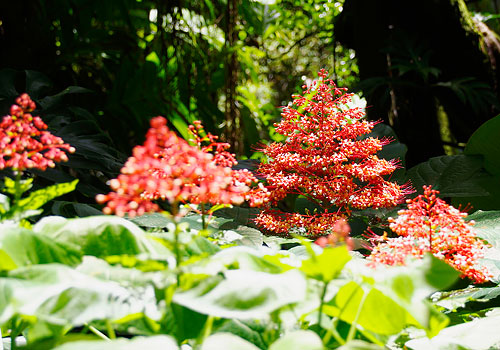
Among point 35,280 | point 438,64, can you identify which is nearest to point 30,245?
point 35,280

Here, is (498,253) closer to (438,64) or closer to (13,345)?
(13,345)

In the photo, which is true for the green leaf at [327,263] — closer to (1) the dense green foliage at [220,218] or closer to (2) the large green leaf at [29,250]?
(1) the dense green foliage at [220,218]

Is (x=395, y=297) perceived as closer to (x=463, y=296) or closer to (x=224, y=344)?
(x=224, y=344)

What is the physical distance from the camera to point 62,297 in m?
0.39

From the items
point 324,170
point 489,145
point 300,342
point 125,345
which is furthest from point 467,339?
point 489,145

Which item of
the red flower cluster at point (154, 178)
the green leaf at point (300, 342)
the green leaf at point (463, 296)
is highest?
the red flower cluster at point (154, 178)

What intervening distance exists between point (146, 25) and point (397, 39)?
1.51m

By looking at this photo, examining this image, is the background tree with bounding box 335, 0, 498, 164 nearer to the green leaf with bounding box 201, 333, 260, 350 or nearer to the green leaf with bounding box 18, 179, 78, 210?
the green leaf with bounding box 18, 179, 78, 210

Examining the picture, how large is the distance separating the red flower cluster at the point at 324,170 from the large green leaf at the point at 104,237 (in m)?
0.43

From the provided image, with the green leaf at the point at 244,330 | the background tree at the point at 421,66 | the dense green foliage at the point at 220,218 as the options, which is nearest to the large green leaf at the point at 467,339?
the dense green foliage at the point at 220,218

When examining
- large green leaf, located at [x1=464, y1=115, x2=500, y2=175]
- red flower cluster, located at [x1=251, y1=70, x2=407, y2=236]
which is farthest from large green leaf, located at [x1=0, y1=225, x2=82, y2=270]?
large green leaf, located at [x1=464, y1=115, x2=500, y2=175]

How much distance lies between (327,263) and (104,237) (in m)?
0.27

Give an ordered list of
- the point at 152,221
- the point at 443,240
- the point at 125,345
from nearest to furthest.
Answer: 1. the point at 125,345
2. the point at 443,240
3. the point at 152,221

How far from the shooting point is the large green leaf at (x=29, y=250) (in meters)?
0.44
